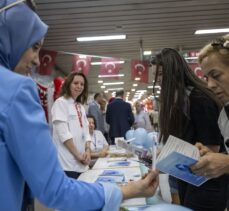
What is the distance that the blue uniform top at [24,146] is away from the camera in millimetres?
821

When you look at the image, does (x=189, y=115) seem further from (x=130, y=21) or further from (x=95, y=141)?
(x=130, y=21)

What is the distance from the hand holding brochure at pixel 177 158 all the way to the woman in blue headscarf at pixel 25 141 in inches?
10.8

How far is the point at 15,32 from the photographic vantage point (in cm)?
95

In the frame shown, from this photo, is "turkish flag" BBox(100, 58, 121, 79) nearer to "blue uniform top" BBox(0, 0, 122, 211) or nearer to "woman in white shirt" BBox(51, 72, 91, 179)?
"woman in white shirt" BBox(51, 72, 91, 179)

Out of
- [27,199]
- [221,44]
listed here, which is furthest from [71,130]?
[27,199]

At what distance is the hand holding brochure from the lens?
1201 millimetres

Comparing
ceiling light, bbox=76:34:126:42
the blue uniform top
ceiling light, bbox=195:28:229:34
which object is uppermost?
ceiling light, bbox=195:28:229:34

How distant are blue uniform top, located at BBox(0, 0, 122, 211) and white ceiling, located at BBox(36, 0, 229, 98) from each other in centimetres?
521

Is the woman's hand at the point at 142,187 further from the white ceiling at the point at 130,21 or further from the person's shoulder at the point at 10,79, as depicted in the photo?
the white ceiling at the point at 130,21

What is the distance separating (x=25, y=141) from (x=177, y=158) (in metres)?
0.60

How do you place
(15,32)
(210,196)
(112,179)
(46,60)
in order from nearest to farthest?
(15,32) → (210,196) → (112,179) → (46,60)

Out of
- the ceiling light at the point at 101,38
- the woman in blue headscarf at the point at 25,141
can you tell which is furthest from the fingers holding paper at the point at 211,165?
the ceiling light at the point at 101,38

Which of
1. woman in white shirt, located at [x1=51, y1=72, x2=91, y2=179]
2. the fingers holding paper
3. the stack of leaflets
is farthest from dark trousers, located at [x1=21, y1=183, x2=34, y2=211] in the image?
woman in white shirt, located at [x1=51, y1=72, x2=91, y2=179]

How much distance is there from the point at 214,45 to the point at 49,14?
5537mm
